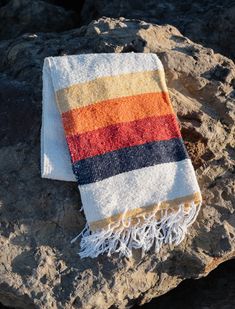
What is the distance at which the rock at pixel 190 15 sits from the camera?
9.50ft

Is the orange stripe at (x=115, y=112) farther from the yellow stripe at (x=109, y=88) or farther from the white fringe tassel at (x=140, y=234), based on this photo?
the white fringe tassel at (x=140, y=234)

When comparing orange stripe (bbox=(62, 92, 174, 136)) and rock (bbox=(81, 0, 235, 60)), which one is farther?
rock (bbox=(81, 0, 235, 60))

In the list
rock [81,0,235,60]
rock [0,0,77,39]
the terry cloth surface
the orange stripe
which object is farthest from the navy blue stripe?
rock [0,0,77,39]

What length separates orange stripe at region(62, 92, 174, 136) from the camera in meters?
1.99

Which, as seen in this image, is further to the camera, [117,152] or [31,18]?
[31,18]

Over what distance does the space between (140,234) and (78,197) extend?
0.26 meters

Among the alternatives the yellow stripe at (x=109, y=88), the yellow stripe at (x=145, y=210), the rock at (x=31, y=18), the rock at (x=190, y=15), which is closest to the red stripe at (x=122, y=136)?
the yellow stripe at (x=109, y=88)

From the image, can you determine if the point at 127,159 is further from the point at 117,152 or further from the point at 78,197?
the point at 78,197

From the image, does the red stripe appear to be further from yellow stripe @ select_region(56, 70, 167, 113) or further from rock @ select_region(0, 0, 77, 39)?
rock @ select_region(0, 0, 77, 39)

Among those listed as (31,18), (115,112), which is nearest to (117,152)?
(115,112)

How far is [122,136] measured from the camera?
2018 millimetres

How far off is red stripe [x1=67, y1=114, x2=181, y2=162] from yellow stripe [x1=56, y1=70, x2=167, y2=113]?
4.7 inches

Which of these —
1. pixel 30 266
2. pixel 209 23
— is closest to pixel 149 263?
pixel 30 266

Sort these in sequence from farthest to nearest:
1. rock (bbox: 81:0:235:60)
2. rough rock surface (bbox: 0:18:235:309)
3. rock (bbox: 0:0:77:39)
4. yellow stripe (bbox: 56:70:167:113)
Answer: rock (bbox: 0:0:77:39) < rock (bbox: 81:0:235:60) < yellow stripe (bbox: 56:70:167:113) < rough rock surface (bbox: 0:18:235:309)
